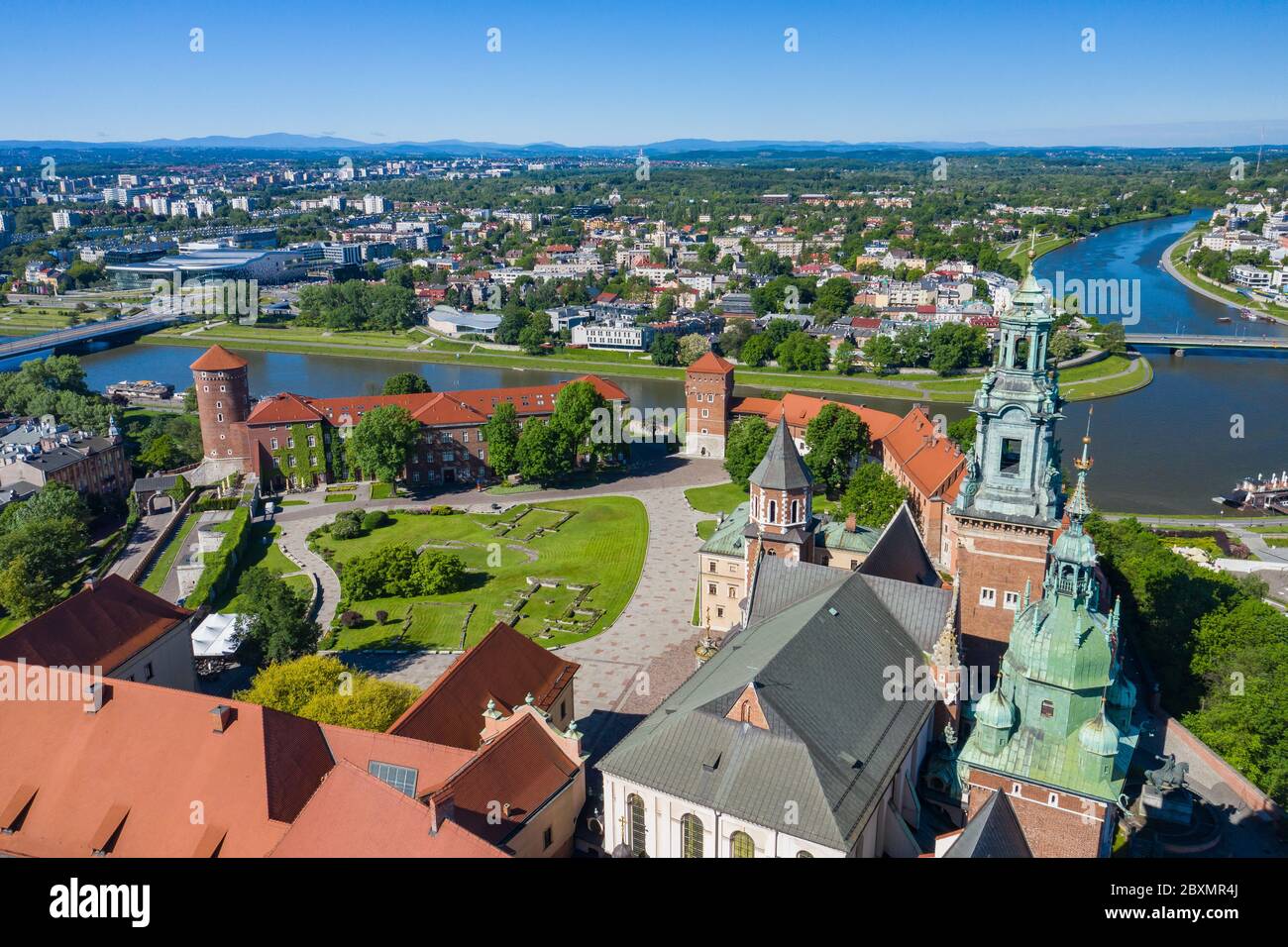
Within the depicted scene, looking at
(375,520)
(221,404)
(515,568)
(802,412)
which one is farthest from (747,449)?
(221,404)

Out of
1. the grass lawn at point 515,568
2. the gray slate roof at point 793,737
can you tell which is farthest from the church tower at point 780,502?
the grass lawn at point 515,568

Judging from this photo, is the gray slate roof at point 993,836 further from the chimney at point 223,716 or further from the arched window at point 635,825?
the chimney at point 223,716

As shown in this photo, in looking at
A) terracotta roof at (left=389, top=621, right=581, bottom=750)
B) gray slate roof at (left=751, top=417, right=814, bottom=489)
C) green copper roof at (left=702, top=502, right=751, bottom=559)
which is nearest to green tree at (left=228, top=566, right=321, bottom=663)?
terracotta roof at (left=389, top=621, right=581, bottom=750)

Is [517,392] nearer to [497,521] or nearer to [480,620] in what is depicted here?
[497,521]

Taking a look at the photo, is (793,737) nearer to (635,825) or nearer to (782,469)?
(635,825)

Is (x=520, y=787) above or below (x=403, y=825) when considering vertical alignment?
below

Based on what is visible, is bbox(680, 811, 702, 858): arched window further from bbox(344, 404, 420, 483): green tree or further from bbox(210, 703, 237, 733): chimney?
bbox(344, 404, 420, 483): green tree
